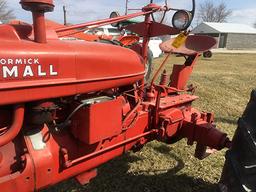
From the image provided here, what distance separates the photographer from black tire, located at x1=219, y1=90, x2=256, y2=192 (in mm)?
2049

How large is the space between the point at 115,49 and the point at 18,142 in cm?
86

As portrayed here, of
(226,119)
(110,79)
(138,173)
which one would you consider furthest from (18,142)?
(226,119)

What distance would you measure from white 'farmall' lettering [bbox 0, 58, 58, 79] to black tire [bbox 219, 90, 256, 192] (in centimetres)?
133

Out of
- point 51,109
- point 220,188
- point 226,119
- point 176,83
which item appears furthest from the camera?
point 226,119

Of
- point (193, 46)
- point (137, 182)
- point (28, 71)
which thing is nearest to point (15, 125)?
point (28, 71)

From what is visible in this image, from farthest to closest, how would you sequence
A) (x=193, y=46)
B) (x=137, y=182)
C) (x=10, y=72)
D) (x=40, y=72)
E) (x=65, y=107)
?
(x=193, y=46) → (x=137, y=182) → (x=65, y=107) → (x=40, y=72) → (x=10, y=72)

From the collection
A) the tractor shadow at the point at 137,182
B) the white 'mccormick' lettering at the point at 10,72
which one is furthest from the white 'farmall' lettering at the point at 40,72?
the tractor shadow at the point at 137,182

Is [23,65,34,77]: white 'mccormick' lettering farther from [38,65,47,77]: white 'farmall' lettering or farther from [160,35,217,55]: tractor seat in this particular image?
[160,35,217,55]: tractor seat

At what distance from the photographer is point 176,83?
327 centimetres

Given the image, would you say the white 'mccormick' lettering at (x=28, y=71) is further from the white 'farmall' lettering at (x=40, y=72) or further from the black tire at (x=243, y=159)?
the black tire at (x=243, y=159)

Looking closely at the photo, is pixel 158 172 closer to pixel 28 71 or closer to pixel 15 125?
pixel 15 125

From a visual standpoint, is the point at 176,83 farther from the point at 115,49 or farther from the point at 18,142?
the point at 18,142

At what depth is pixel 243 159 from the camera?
7.03 feet

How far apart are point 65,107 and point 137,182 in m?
1.36
